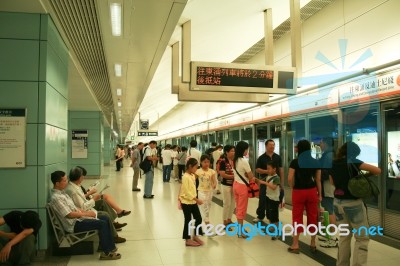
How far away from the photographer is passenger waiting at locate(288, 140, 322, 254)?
4.32 m

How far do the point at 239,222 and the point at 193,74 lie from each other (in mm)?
2362

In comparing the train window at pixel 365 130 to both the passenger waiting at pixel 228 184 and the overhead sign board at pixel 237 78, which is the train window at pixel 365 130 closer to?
the overhead sign board at pixel 237 78

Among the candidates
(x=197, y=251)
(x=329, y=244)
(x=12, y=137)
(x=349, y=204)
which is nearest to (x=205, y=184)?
(x=197, y=251)

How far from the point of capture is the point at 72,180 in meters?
4.66

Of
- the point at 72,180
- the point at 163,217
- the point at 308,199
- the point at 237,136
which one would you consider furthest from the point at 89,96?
the point at 308,199

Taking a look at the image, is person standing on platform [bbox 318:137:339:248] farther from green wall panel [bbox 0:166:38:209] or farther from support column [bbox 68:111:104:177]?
support column [bbox 68:111:104:177]

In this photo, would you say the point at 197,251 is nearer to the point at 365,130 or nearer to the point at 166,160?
the point at 365,130

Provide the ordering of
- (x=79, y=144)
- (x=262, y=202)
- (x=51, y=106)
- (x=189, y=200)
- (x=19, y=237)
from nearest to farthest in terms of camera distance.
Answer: (x=19, y=237) < (x=51, y=106) < (x=189, y=200) < (x=262, y=202) < (x=79, y=144)

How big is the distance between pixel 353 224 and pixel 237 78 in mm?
2572

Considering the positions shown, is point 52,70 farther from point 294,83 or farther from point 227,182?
point 294,83

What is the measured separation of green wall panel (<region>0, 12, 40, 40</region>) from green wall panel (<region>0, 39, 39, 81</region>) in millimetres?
76

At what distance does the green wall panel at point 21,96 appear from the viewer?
13.6ft

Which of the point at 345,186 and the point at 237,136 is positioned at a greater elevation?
the point at 237,136

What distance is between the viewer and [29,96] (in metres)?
4.21
